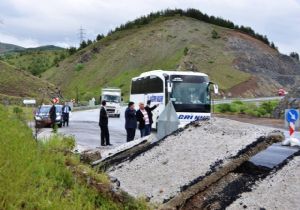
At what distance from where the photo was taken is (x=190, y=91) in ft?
97.8

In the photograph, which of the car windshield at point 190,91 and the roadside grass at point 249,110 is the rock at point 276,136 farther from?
the roadside grass at point 249,110

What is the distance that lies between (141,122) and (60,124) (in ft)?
55.7

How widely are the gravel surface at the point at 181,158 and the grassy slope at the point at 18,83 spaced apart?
66814 mm

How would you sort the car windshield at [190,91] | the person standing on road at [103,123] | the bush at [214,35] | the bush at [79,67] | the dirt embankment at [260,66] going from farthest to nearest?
A: 1. the bush at [79,67]
2. the bush at [214,35]
3. the dirt embankment at [260,66]
4. the car windshield at [190,91]
5. the person standing on road at [103,123]

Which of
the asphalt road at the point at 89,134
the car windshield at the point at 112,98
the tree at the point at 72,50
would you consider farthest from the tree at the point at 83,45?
the asphalt road at the point at 89,134

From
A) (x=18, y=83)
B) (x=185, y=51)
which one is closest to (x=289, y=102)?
(x=18, y=83)

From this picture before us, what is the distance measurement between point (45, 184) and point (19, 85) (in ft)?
254

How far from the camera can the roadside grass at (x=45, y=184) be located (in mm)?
5539

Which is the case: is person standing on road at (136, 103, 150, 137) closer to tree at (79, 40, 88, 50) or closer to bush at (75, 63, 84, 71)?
bush at (75, 63, 84, 71)

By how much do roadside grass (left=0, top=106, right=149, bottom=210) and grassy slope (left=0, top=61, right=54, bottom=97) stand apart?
71.2m

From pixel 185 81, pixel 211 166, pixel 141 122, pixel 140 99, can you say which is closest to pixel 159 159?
pixel 211 166

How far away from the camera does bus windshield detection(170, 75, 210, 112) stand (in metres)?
29.4

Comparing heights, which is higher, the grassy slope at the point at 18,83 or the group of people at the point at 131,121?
the grassy slope at the point at 18,83

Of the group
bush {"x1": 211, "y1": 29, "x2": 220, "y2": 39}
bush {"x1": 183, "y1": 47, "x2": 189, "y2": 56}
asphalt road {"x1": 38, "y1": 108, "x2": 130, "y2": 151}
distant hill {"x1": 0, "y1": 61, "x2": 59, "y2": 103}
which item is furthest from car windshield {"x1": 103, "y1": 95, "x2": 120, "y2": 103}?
bush {"x1": 211, "y1": 29, "x2": 220, "y2": 39}
